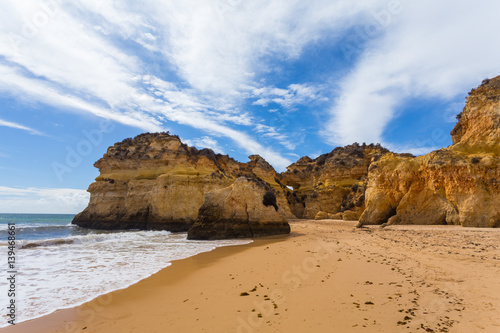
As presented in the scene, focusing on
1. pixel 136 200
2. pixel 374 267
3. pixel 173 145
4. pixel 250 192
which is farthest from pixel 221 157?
pixel 374 267

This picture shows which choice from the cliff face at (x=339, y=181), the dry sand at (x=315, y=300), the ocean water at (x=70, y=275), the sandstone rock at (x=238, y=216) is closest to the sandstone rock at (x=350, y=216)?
the cliff face at (x=339, y=181)

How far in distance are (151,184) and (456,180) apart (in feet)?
79.4

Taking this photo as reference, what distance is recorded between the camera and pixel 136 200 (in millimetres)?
25359

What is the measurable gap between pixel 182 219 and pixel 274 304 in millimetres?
20144

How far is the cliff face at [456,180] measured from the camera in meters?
13.5

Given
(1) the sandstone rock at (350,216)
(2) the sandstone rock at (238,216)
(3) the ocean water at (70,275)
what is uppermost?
(2) the sandstone rock at (238,216)

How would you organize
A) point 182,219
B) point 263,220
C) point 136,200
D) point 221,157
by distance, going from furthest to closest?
1. point 221,157
2. point 136,200
3. point 182,219
4. point 263,220

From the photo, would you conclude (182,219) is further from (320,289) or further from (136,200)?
(320,289)

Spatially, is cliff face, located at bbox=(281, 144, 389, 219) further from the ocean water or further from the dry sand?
the ocean water

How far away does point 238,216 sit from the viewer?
1480 centimetres

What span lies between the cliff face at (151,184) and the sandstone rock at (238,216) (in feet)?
28.9

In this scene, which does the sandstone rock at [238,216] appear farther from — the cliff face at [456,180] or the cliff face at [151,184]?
the cliff face at [151,184]

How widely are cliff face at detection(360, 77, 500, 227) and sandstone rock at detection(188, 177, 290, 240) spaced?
341 inches

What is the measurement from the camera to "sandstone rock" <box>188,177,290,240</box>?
1451 cm
